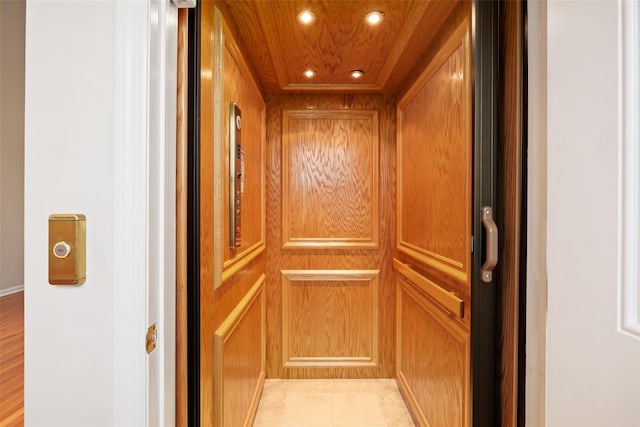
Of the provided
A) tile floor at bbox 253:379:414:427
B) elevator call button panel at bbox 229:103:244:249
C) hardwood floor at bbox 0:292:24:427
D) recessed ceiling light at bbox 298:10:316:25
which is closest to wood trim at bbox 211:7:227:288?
elevator call button panel at bbox 229:103:244:249

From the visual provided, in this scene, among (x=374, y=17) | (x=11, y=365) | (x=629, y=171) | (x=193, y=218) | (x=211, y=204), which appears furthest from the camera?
(x=11, y=365)

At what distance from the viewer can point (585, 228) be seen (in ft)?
2.01

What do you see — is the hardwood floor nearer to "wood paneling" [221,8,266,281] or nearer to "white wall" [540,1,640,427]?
"wood paneling" [221,8,266,281]

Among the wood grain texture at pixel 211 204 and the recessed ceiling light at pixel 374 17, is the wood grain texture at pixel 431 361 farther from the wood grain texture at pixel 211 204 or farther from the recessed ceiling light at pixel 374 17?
the recessed ceiling light at pixel 374 17

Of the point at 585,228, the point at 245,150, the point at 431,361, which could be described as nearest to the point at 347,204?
the point at 245,150

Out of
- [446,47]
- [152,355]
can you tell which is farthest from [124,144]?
[446,47]

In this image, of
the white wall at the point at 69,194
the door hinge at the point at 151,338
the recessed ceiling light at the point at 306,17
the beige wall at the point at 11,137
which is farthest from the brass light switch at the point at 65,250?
the beige wall at the point at 11,137

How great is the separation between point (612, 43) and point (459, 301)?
1117mm

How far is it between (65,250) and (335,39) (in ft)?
5.67

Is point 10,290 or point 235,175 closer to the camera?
point 235,175

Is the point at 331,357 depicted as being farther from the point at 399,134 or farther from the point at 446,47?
the point at 446,47

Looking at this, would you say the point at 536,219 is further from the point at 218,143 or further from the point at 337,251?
the point at 337,251

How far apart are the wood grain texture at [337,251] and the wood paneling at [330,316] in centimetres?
5

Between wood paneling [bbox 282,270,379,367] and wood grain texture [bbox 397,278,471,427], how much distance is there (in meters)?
0.25
